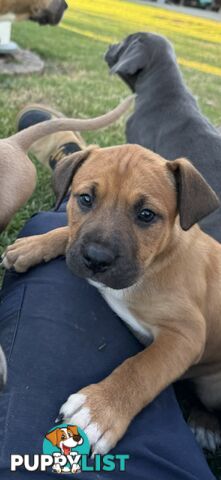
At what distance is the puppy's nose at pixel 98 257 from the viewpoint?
2.43 m

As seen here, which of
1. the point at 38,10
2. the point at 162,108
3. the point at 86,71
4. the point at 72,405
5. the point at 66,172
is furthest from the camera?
the point at 86,71

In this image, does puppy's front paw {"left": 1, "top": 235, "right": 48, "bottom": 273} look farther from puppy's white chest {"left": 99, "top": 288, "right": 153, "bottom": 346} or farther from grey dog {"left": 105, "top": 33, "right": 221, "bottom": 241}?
grey dog {"left": 105, "top": 33, "right": 221, "bottom": 241}

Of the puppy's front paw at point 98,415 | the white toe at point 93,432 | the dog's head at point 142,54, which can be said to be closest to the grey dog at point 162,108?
the dog's head at point 142,54

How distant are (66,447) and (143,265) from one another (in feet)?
2.74

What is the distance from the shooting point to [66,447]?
230 cm

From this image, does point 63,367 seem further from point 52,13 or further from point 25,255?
point 52,13

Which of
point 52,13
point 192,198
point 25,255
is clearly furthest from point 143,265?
point 52,13

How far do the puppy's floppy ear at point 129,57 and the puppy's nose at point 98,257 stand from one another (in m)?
3.77

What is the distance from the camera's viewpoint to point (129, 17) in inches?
831

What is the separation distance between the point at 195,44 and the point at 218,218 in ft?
49.0

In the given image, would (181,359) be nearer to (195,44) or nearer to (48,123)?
(48,123)

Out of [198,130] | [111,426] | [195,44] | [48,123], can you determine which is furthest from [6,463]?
[195,44]

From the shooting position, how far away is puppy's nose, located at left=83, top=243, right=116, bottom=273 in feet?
7.97

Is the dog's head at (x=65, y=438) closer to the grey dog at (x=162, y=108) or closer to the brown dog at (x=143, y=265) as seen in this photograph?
the brown dog at (x=143, y=265)
